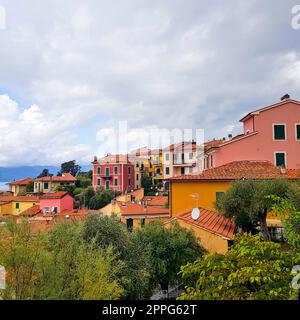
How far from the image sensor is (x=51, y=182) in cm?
2453

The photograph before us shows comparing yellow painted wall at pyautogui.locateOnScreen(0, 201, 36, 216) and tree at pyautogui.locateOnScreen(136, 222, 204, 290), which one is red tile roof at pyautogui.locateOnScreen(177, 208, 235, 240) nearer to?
tree at pyautogui.locateOnScreen(136, 222, 204, 290)

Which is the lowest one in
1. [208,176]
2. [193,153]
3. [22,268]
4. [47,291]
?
[47,291]

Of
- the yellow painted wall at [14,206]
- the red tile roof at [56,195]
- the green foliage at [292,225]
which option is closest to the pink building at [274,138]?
the green foliage at [292,225]

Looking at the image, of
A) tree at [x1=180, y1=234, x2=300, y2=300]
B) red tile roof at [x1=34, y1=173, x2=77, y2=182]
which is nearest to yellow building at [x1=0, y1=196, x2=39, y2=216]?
red tile roof at [x1=34, y1=173, x2=77, y2=182]

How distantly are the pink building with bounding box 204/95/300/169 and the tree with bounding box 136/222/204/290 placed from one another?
7.30m

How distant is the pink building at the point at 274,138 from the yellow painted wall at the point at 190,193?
279cm

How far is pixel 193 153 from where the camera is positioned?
1686 centimetres

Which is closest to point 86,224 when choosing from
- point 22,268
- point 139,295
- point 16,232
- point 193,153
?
point 139,295

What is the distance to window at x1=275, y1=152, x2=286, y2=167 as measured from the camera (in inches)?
615

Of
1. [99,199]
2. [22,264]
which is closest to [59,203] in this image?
[99,199]

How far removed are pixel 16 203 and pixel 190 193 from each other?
12185 mm

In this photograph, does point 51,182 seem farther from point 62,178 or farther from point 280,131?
point 280,131

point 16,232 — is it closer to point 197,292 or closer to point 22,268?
point 22,268
